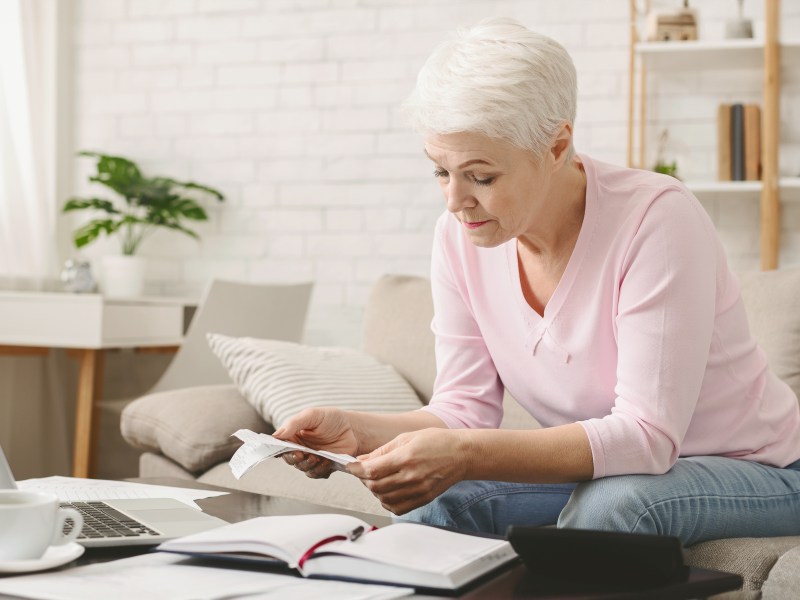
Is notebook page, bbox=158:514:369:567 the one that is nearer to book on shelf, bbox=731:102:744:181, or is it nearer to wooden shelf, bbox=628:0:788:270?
wooden shelf, bbox=628:0:788:270

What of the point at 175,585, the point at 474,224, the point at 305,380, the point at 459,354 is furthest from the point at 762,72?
the point at 175,585

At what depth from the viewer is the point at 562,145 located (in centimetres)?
138

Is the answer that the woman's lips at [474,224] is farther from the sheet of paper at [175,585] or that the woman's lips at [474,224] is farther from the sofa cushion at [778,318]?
the sofa cushion at [778,318]

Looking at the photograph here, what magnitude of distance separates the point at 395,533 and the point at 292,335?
233 centimetres

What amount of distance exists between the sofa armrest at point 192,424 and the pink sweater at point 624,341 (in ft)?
2.42

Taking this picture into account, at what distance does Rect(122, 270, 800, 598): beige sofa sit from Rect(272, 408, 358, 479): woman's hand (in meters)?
0.51

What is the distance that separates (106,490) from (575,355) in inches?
27.3

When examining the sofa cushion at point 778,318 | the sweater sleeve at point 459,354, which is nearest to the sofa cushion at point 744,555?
the sweater sleeve at point 459,354

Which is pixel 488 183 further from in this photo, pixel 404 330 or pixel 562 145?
pixel 404 330

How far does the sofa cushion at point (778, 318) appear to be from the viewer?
2.04 m

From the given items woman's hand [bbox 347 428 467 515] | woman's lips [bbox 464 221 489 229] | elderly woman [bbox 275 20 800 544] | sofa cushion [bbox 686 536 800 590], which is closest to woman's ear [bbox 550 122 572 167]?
elderly woman [bbox 275 20 800 544]

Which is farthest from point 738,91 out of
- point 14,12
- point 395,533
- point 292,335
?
point 395,533

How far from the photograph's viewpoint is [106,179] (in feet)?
Answer: 12.3

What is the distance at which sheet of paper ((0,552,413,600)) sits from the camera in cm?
87
